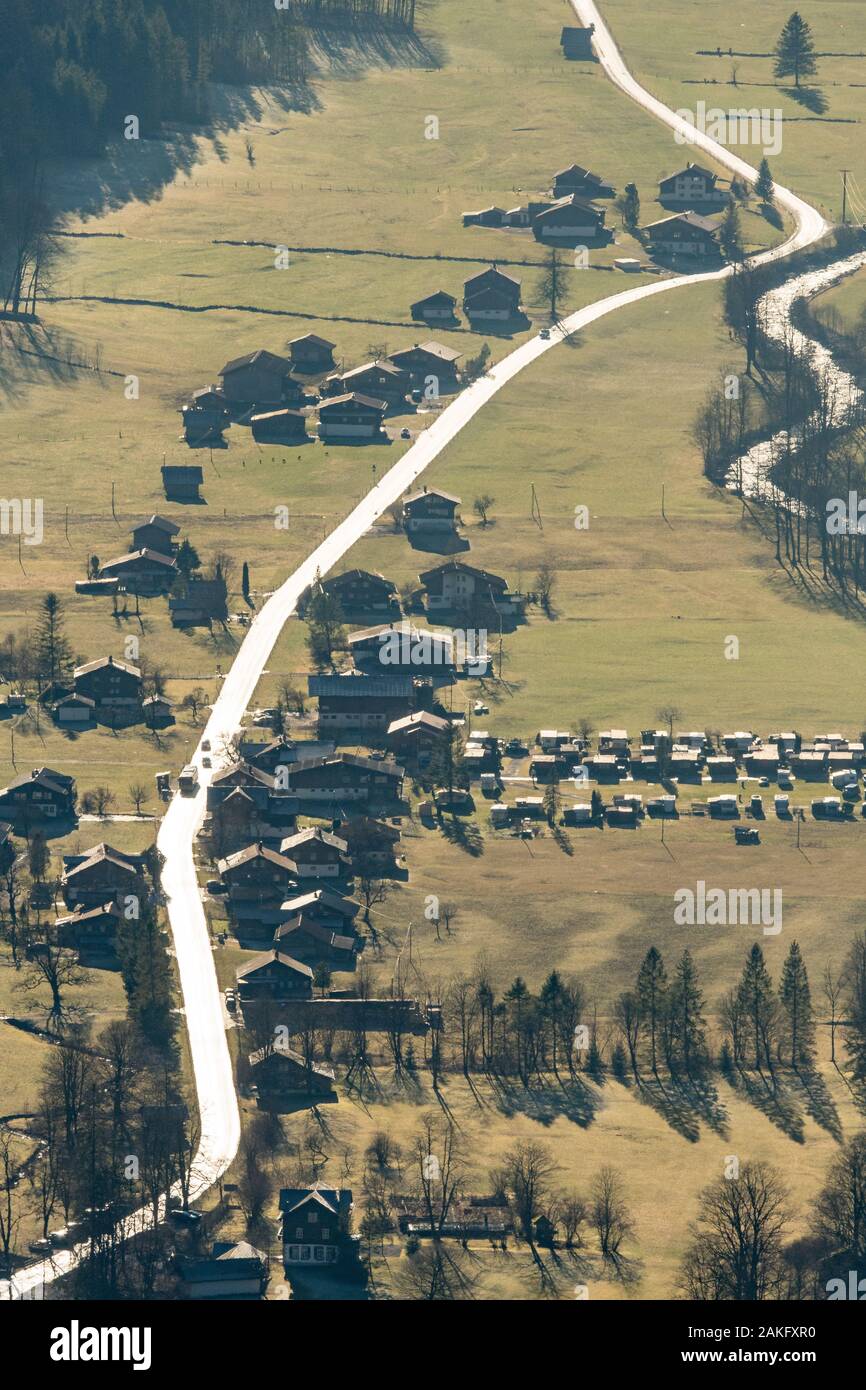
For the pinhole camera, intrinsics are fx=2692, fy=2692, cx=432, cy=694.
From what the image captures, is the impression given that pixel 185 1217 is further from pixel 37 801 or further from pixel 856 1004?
pixel 37 801

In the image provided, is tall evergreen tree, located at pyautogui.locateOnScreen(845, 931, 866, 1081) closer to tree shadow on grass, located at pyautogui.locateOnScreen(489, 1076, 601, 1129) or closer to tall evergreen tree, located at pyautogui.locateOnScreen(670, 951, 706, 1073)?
tall evergreen tree, located at pyautogui.locateOnScreen(670, 951, 706, 1073)

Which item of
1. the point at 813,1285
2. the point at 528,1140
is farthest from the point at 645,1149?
the point at 813,1285

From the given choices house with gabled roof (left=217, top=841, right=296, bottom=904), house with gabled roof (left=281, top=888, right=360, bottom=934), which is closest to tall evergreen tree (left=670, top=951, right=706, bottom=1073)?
house with gabled roof (left=281, top=888, right=360, bottom=934)

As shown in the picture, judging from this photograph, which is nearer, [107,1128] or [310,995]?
[107,1128]

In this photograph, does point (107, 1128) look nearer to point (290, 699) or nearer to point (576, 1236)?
point (576, 1236)

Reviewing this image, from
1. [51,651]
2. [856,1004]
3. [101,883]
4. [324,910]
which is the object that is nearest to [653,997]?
[856,1004]
